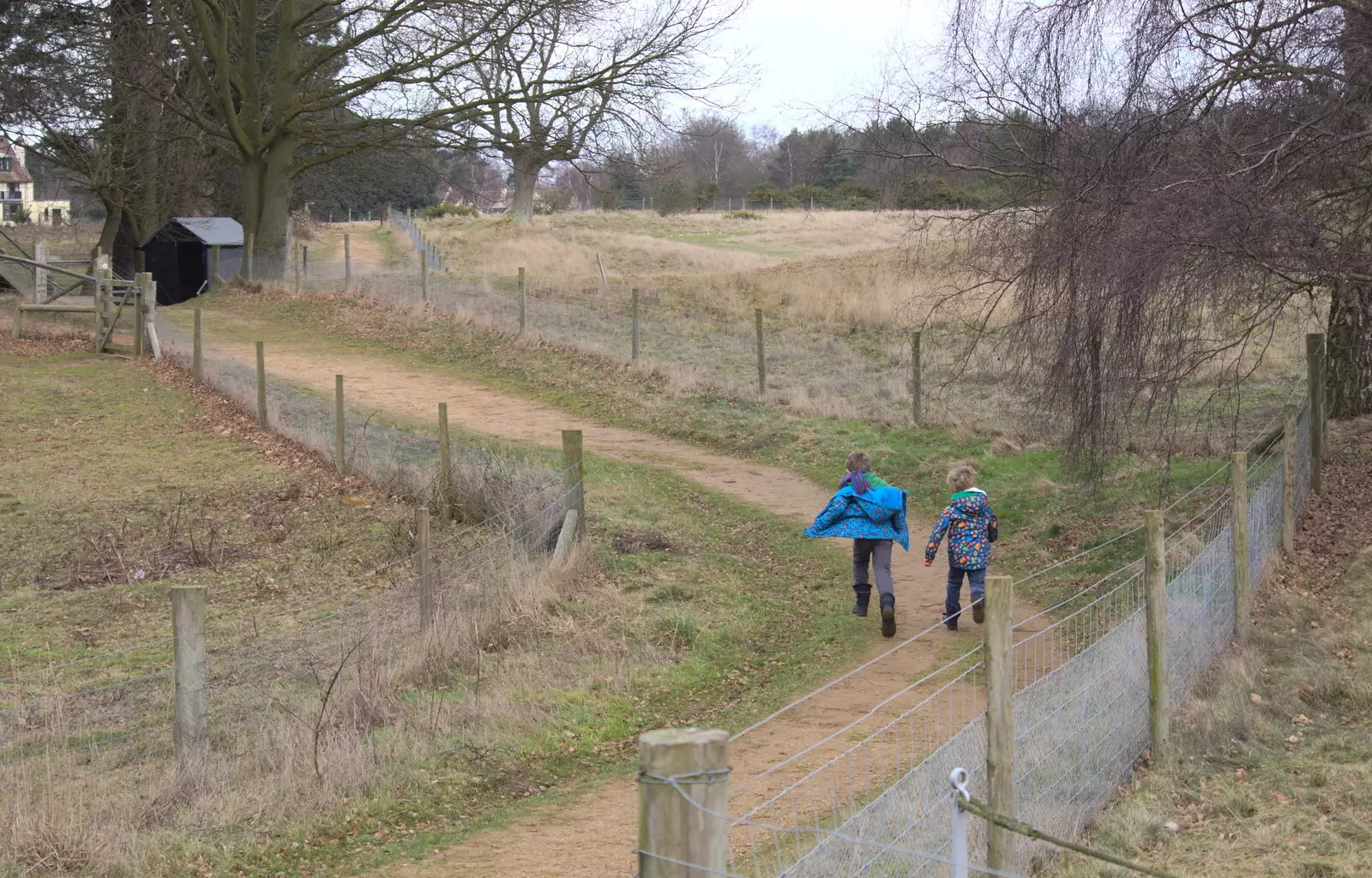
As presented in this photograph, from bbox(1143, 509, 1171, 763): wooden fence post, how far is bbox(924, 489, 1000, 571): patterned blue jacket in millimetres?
2668

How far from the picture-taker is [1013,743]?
15.9ft

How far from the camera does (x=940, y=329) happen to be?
28.7 meters

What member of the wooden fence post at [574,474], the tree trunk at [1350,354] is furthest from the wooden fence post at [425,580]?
the tree trunk at [1350,354]

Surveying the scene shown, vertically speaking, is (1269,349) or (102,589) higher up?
(1269,349)

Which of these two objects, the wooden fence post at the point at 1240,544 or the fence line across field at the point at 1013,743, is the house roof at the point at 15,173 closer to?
the fence line across field at the point at 1013,743

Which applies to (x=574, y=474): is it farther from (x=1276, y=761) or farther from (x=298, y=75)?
(x=298, y=75)

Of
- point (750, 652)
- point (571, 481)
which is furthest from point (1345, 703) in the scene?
point (571, 481)

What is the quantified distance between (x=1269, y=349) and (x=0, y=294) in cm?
3136

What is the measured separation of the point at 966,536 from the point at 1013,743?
478cm

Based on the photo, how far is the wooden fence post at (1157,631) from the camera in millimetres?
6473

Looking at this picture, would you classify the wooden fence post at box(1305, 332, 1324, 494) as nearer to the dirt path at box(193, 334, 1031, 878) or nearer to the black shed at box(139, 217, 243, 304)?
the dirt path at box(193, 334, 1031, 878)

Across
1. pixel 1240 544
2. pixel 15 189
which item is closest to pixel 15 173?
pixel 15 189

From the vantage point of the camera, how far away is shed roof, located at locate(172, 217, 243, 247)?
1407 inches

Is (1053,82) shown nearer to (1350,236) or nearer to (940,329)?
(1350,236)
